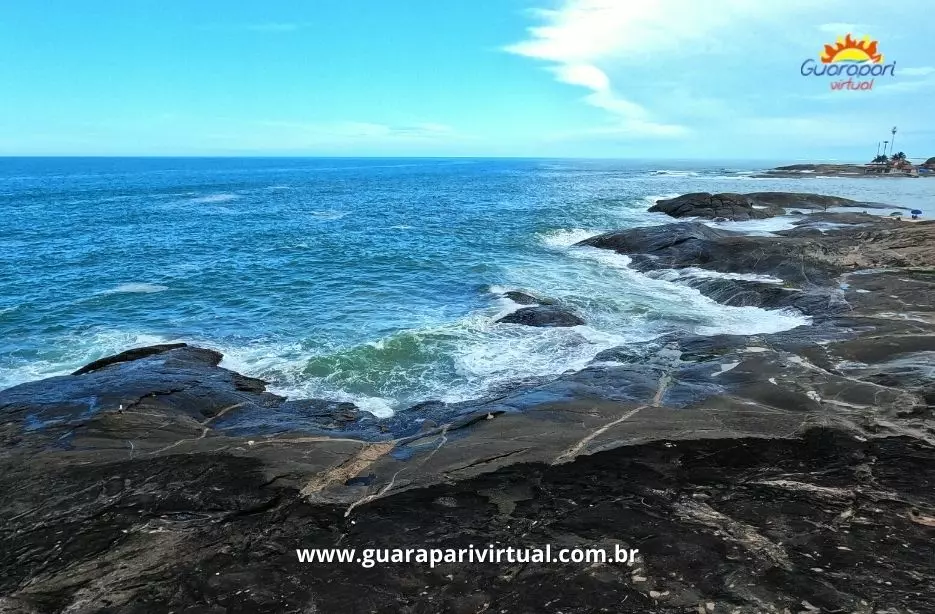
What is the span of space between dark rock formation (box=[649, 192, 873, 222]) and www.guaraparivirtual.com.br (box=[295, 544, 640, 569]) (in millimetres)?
48488

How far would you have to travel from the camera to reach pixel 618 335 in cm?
2073

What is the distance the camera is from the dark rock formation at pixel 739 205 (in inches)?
1977

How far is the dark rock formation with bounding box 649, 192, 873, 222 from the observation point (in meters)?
50.2

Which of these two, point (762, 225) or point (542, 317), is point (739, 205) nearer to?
point (762, 225)

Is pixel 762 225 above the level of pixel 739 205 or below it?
below

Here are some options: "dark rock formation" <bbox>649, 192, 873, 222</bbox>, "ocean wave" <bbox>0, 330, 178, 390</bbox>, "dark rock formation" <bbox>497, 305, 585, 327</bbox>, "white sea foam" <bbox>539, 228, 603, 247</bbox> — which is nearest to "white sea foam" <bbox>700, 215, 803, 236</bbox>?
"dark rock formation" <bbox>649, 192, 873, 222</bbox>

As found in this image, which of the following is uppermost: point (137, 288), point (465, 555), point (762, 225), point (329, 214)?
point (329, 214)

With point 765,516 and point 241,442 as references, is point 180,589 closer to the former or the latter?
point 241,442

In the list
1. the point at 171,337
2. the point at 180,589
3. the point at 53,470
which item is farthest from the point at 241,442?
the point at 171,337

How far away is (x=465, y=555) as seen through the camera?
25.0 feet

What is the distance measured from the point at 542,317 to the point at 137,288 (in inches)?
896

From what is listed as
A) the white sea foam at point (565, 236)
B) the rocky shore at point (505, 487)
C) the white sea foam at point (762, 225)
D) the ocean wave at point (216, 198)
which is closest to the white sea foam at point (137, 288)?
the rocky shore at point (505, 487)

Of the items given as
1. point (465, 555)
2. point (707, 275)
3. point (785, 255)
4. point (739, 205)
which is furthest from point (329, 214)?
point (465, 555)

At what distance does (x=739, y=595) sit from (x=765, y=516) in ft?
6.61
